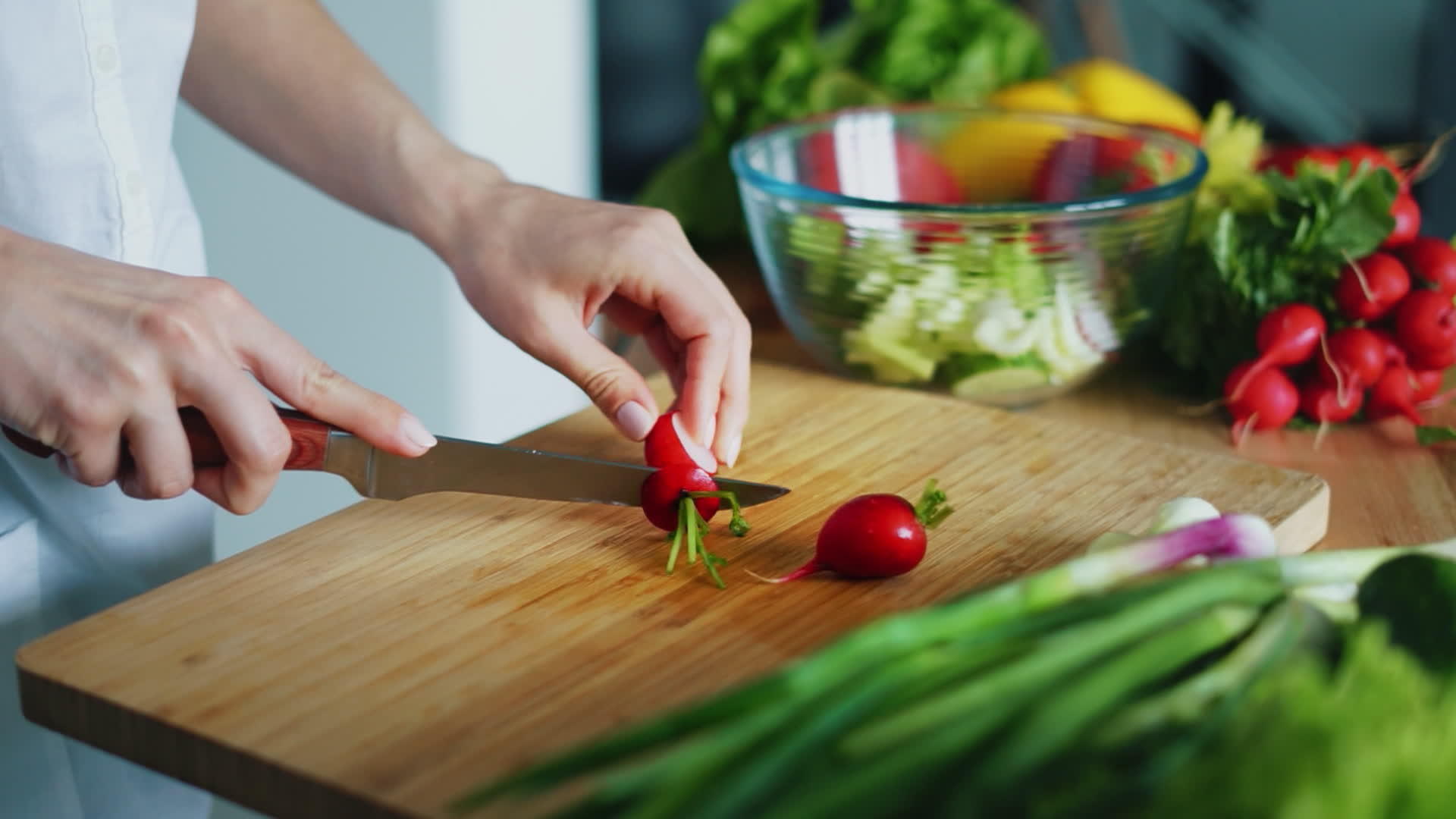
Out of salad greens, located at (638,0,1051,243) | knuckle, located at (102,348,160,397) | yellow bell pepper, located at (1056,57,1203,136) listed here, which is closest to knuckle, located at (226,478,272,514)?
knuckle, located at (102,348,160,397)

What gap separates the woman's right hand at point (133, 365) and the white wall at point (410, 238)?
1.61 metres

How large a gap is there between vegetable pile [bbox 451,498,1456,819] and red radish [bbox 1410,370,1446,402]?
0.68 metres

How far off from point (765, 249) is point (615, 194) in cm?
236

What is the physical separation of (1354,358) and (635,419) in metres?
0.72

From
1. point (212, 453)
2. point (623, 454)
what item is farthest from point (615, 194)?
point (212, 453)

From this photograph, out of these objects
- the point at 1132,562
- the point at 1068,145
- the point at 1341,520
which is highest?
the point at 1068,145

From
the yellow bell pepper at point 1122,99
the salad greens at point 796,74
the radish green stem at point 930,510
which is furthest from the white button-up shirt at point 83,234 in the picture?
the yellow bell pepper at point 1122,99

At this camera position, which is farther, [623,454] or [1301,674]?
[623,454]

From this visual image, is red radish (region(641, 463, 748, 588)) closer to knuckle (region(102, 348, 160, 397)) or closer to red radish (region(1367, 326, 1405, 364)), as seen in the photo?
knuckle (region(102, 348, 160, 397))

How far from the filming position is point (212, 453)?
968 millimetres

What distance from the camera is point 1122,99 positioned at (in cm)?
184

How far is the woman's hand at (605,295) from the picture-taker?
1.19 metres

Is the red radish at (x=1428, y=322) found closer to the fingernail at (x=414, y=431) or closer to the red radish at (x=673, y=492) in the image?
the red radish at (x=673, y=492)

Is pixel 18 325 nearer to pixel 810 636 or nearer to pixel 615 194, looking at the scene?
pixel 810 636
